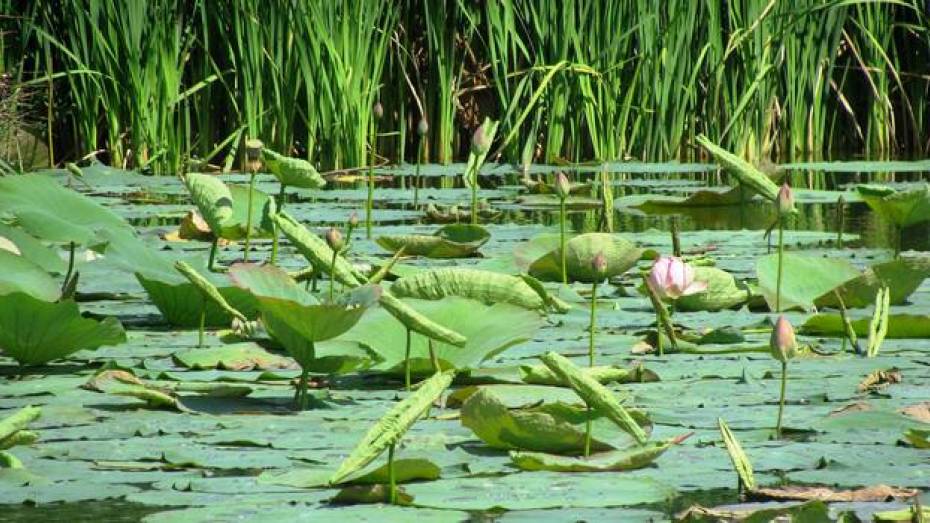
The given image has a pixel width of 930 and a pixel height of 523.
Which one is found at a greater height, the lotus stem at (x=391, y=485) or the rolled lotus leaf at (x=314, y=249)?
the rolled lotus leaf at (x=314, y=249)

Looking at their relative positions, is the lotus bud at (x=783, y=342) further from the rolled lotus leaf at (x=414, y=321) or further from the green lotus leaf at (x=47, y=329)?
the green lotus leaf at (x=47, y=329)

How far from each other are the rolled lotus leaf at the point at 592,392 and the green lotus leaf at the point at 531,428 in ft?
0.19

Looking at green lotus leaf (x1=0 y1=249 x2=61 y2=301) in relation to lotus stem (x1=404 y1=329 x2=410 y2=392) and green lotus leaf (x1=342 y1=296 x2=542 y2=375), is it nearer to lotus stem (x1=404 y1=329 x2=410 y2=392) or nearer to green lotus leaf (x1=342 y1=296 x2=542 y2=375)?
green lotus leaf (x1=342 y1=296 x2=542 y2=375)

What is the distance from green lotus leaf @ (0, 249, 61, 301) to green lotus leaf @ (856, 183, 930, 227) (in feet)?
4.98

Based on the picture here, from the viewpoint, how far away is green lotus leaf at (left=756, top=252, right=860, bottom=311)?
2.71 metres

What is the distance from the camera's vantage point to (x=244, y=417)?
75.2 inches

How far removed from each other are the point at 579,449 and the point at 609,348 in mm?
680

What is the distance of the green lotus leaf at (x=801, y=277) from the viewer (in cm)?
271

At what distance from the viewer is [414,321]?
186 cm

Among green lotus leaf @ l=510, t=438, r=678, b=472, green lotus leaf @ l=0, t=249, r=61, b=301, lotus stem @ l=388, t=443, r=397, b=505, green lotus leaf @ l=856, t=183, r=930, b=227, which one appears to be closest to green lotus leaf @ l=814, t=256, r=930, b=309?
green lotus leaf @ l=856, t=183, r=930, b=227

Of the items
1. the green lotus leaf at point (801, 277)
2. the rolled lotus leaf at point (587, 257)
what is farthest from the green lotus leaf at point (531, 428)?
the green lotus leaf at point (801, 277)

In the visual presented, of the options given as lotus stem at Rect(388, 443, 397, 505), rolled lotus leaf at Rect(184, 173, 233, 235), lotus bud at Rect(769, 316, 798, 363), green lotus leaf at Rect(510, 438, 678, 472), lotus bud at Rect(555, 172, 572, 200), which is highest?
lotus bud at Rect(555, 172, 572, 200)

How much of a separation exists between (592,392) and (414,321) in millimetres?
329

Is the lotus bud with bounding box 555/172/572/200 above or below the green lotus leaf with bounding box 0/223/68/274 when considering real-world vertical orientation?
above
